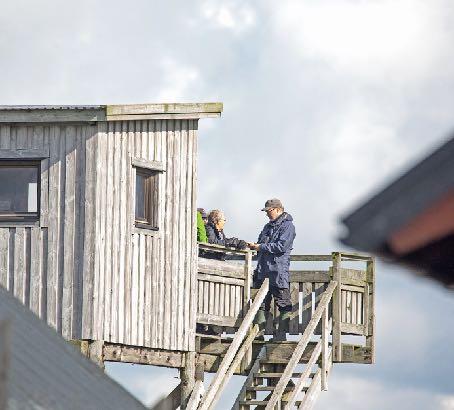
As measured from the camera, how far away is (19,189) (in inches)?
923

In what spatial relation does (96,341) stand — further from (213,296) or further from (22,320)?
(22,320)

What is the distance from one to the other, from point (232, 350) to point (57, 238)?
351 cm

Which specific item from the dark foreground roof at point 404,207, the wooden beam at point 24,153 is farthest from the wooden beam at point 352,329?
the dark foreground roof at point 404,207

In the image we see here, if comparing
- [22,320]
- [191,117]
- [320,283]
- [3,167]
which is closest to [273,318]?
[320,283]

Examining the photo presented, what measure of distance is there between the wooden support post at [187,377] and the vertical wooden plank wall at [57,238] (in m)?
2.51

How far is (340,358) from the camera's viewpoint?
2602 centimetres

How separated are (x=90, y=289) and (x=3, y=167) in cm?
214

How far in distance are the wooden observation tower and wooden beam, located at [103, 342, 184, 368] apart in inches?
1.0

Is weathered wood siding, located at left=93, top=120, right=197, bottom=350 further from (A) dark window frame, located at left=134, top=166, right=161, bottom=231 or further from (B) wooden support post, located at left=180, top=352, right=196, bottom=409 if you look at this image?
(B) wooden support post, located at left=180, top=352, right=196, bottom=409

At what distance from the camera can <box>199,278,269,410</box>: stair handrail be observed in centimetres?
2434

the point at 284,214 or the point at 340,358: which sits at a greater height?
the point at 284,214

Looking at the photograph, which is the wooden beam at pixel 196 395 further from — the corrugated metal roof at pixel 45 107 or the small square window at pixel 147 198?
the corrugated metal roof at pixel 45 107

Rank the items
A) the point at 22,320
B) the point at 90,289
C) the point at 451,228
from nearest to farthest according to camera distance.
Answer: the point at 451,228, the point at 22,320, the point at 90,289

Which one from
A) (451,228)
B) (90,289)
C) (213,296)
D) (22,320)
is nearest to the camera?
(451,228)
